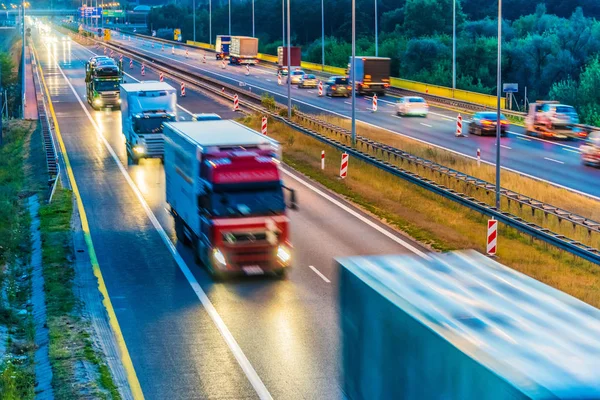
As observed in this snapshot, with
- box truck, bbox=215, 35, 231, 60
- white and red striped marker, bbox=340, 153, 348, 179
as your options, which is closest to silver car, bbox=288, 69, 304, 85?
box truck, bbox=215, 35, 231, 60

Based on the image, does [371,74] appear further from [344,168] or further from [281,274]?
[281,274]

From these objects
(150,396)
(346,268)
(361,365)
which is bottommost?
(150,396)

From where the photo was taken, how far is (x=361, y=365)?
1172 centimetres

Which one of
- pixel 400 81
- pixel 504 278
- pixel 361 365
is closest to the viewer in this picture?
pixel 504 278

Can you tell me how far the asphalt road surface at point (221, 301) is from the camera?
55.4 feet

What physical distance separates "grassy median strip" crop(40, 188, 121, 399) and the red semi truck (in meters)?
3.43

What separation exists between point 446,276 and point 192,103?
190ft

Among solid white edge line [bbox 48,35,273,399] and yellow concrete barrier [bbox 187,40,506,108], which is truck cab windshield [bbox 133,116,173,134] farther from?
yellow concrete barrier [bbox 187,40,506,108]

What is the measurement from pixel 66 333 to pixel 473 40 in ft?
332

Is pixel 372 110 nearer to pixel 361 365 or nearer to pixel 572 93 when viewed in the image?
pixel 572 93

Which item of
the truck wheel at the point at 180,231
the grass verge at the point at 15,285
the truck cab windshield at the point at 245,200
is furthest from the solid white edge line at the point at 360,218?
the grass verge at the point at 15,285

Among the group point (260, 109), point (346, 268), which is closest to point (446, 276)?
point (346, 268)

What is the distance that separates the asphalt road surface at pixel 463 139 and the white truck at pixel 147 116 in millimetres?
14323

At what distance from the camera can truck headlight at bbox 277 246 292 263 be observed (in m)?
22.8
